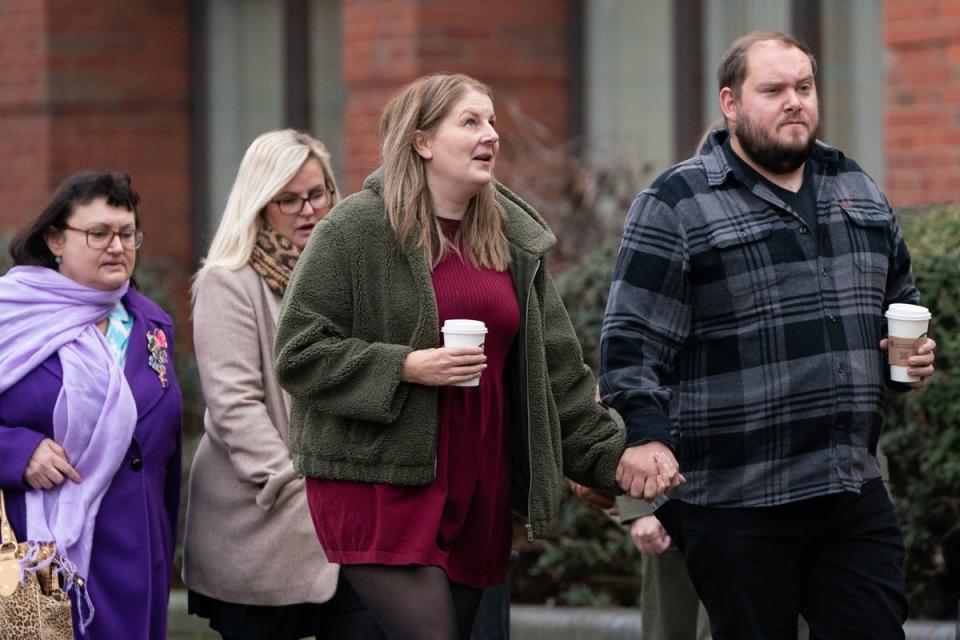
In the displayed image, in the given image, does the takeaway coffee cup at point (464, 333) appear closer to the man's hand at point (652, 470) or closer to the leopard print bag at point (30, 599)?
the man's hand at point (652, 470)

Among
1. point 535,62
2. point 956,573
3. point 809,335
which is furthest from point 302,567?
point 535,62

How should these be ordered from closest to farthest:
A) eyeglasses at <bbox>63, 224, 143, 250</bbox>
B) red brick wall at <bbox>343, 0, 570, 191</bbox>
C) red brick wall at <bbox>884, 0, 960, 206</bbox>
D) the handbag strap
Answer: the handbag strap, eyeglasses at <bbox>63, 224, 143, 250</bbox>, red brick wall at <bbox>884, 0, 960, 206</bbox>, red brick wall at <bbox>343, 0, 570, 191</bbox>

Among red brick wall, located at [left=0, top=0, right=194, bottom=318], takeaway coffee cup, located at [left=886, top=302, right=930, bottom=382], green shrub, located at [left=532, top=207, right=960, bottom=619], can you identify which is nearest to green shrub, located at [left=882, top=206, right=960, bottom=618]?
green shrub, located at [left=532, top=207, right=960, bottom=619]

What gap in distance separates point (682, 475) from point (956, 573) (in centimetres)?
217

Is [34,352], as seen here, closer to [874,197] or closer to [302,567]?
[302,567]

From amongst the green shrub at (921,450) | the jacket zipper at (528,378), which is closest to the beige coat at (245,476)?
the jacket zipper at (528,378)

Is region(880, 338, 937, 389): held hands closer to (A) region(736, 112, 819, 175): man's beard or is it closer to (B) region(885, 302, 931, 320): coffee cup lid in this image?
(B) region(885, 302, 931, 320): coffee cup lid

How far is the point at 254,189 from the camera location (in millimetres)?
5578

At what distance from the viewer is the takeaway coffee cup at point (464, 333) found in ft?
13.9

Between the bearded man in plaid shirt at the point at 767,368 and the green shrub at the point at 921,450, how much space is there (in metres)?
1.38

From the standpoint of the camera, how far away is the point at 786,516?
14.9 feet

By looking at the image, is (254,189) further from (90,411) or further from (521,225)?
(521,225)

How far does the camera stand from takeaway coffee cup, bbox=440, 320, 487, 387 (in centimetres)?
423

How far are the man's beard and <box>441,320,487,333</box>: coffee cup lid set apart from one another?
0.90m
